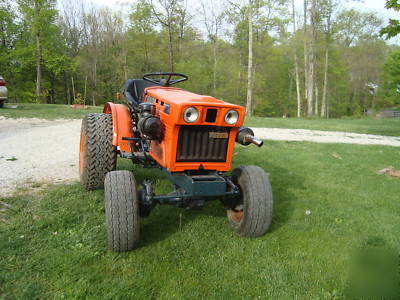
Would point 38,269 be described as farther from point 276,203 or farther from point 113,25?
point 113,25

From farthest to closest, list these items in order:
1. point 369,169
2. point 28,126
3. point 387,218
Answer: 1. point 28,126
2. point 369,169
3. point 387,218

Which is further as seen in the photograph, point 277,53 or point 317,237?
point 277,53

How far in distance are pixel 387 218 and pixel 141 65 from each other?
88.5ft

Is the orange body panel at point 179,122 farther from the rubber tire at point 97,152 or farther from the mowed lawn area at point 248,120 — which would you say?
the mowed lawn area at point 248,120

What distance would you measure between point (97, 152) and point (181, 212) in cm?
125

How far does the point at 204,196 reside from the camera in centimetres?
280

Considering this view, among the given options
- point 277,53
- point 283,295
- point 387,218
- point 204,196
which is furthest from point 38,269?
point 277,53

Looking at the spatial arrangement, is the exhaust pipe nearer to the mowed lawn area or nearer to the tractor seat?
the tractor seat

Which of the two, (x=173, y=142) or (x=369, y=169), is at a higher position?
(x=173, y=142)

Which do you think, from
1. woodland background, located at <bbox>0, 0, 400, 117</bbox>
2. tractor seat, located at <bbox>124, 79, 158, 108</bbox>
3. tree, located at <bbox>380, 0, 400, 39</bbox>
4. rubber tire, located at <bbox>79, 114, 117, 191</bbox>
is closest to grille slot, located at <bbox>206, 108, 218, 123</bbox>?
rubber tire, located at <bbox>79, 114, 117, 191</bbox>

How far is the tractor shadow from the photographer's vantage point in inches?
125

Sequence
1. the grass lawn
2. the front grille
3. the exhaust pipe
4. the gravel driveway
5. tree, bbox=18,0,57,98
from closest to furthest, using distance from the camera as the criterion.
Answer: the grass lawn, the front grille, the exhaust pipe, the gravel driveway, tree, bbox=18,0,57,98

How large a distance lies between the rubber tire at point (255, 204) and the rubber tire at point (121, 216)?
3.49 ft

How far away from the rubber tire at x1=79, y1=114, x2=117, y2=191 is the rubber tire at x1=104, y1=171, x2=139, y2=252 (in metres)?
1.12
